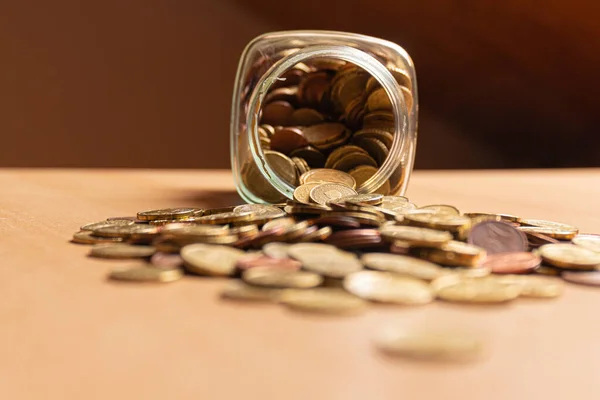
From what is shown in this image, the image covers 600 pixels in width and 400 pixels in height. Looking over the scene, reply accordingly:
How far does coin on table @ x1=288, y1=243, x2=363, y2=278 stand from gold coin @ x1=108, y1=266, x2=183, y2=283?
0.11 meters

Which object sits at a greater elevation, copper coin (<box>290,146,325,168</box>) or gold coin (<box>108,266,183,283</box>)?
copper coin (<box>290,146,325,168</box>)

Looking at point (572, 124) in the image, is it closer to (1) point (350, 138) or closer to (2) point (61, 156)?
(1) point (350, 138)

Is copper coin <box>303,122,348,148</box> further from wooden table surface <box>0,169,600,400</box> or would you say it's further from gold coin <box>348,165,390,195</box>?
wooden table surface <box>0,169,600,400</box>

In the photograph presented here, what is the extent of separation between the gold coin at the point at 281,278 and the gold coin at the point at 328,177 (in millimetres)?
401

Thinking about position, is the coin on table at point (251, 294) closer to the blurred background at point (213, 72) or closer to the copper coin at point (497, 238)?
the copper coin at point (497, 238)

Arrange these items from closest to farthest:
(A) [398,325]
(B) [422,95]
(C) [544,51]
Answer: (A) [398,325] < (C) [544,51] < (B) [422,95]

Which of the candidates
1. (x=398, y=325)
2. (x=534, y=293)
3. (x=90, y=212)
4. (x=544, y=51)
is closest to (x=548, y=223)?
(x=534, y=293)

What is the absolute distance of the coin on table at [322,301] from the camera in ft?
1.51

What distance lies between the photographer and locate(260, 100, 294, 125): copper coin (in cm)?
104

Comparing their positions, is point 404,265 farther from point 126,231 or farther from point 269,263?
point 126,231

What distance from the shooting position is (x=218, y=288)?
1.73 feet

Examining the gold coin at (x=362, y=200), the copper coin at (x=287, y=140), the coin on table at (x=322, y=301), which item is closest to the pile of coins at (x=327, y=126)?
the copper coin at (x=287, y=140)

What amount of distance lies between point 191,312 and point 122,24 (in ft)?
6.71

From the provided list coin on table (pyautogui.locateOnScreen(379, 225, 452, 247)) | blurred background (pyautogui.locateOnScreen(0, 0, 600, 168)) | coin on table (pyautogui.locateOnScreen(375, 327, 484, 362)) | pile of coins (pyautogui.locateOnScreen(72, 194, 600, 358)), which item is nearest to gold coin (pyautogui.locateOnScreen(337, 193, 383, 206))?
pile of coins (pyautogui.locateOnScreen(72, 194, 600, 358))
